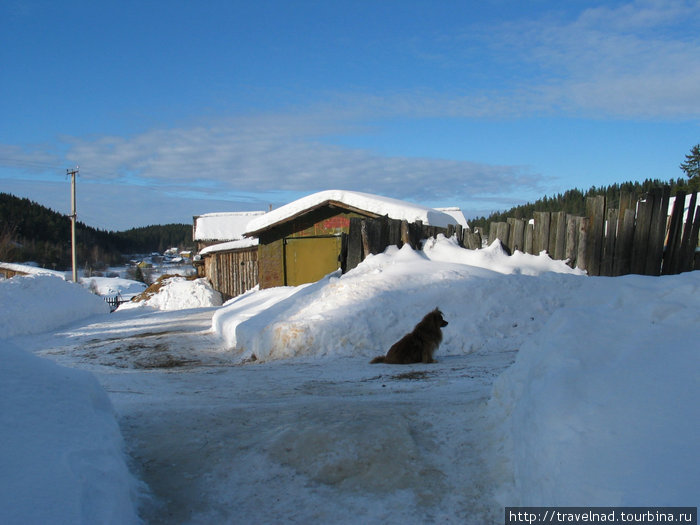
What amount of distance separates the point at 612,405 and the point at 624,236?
834 cm

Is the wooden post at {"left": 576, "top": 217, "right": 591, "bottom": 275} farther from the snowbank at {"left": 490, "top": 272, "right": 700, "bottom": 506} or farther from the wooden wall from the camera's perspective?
the wooden wall

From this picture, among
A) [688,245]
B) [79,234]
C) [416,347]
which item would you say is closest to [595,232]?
[688,245]

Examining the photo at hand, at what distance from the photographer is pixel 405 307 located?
910cm

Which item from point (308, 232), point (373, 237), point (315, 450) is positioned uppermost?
point (308, 232)

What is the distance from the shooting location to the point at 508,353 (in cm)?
776

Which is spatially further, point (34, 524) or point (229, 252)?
point (229, 252)

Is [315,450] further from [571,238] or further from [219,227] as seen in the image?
[219,227]

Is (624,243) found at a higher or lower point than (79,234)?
lower

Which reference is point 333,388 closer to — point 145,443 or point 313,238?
point 145,443

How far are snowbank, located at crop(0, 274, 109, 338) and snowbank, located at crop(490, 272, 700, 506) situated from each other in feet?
52.5

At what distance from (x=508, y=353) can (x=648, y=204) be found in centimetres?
440

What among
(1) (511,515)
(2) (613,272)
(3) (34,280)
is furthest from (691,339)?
(3) (34,280)

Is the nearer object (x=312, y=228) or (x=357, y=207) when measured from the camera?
(x=357, y=207)

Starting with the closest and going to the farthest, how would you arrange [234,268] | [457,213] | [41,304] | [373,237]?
[373,237] → [41,304] → [234,268] → [457,213]
